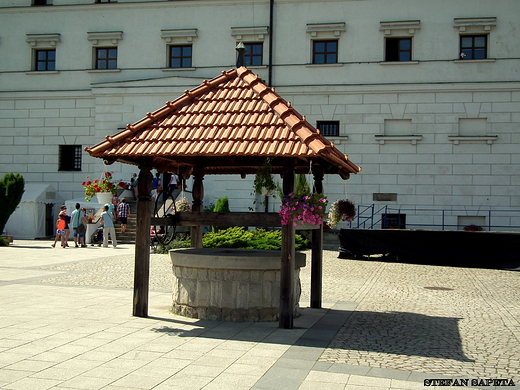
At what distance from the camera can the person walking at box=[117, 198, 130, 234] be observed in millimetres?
26344

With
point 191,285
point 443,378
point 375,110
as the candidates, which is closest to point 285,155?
point 191,285

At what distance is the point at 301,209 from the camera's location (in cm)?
881

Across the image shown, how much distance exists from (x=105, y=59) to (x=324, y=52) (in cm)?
1122

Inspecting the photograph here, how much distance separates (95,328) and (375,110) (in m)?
21.4

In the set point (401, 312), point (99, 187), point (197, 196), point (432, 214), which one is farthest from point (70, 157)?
point (401, 312)

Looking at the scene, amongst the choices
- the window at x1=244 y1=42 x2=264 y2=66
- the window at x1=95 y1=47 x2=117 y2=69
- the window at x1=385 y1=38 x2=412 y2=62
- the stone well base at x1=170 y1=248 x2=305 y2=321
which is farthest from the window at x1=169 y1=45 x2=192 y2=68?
the stone well base at x1=170 y1=248 x2=305 y2=321

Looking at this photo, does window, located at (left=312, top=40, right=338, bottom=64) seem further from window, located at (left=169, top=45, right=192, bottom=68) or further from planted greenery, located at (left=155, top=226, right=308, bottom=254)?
planted greenery, located at (left=155, top=226, right=308, bottom=254)

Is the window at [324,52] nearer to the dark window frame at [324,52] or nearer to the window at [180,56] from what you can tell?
the dark window frame at [324,52]

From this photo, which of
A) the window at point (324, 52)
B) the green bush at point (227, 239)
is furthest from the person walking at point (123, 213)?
the window at point (324, 52)

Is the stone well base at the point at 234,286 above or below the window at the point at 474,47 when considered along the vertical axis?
below

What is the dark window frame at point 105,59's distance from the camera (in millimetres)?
30984

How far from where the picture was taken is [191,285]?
9.77 metres

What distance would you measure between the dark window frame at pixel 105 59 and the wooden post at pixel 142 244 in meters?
22.7

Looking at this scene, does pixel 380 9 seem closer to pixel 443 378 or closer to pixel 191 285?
pixel 191 285
